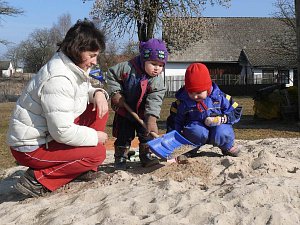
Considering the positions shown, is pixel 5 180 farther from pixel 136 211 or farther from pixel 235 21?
pixel 235 21

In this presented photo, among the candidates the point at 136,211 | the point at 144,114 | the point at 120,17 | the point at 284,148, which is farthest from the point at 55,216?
the point at 120,17

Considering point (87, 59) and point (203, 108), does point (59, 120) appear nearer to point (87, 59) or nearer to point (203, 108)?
point (87, 59)

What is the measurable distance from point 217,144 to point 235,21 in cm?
3834

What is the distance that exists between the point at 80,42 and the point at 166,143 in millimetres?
1225

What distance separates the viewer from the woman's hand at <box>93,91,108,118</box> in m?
3.98

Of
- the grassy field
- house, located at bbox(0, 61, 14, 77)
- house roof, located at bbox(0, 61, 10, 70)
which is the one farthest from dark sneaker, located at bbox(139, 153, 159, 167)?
house roof, located at bbox(0, 61, 10, 70)

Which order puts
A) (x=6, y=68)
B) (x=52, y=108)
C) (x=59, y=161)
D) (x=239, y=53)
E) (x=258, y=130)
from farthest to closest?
(x=6, y=68) → (x=239, y=53) → (x=258, y=130) → (x=59, y=161) → (x=52, y=108)

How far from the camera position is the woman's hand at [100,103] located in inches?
157

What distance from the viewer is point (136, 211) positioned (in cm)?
314

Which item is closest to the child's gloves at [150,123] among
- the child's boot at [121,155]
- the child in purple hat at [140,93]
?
the child in purple hat at [140,93]

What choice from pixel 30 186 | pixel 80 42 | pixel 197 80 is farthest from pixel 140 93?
pixel 30 186

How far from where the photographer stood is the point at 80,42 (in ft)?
11.7

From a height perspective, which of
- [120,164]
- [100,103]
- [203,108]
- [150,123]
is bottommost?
[120,164]

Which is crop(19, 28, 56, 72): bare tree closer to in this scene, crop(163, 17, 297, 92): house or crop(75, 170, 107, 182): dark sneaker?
crop(163, 17, 297, 92): house
